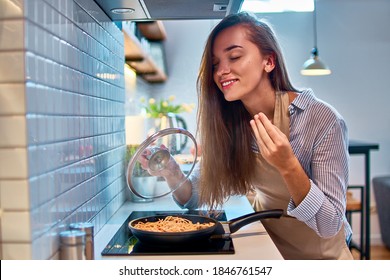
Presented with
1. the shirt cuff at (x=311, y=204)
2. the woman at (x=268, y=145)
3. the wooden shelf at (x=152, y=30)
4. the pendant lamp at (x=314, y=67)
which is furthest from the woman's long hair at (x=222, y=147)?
the wooden shelf at (x=152, y=30)

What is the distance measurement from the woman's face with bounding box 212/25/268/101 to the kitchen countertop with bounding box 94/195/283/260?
0.95 ft

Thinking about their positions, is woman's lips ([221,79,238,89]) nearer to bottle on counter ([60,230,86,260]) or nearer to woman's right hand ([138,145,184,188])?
woman's right hand ([138,145,184,188])

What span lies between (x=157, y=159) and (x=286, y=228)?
347mm

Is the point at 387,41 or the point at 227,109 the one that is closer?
the point at 387,41

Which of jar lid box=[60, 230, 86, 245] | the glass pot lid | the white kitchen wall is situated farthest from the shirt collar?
jar lid box=[60, 230, 86, 245]

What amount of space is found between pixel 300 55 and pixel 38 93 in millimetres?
680

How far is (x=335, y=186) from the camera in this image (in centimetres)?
87

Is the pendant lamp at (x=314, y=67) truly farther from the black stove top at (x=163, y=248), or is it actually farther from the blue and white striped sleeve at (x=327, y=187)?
the black stove top at (x=163, y=248)

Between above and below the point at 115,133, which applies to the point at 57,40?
above

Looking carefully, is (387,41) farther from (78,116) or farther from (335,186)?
(78,116)

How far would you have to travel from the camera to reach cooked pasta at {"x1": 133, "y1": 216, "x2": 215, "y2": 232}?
80 centimetres

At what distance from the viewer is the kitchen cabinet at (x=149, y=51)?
150cm
